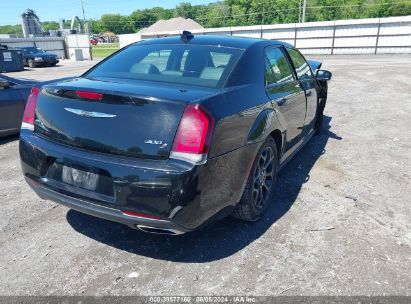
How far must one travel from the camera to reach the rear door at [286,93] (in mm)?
3586

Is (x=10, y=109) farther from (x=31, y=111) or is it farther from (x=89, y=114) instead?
(x=89, y=114)

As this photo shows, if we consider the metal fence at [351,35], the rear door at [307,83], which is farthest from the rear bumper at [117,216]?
the metal fence at [351,35]

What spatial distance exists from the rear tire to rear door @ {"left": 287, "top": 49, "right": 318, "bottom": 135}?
4.60ft

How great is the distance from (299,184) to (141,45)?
2439mm

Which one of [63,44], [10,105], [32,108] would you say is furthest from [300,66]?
[63,44]

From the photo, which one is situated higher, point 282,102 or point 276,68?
point 276,68

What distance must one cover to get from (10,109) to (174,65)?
3.94 metres

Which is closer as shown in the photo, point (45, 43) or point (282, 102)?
point (282, 102)

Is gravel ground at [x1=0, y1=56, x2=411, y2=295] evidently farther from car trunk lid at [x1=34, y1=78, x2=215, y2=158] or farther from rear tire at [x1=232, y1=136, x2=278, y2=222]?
car trunk lid at [x1=34, y1=78, x2=215, y2=158]

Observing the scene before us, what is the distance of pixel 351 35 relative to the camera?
93.7 ft

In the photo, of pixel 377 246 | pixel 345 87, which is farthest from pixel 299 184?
pixel 345 87

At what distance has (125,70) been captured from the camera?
3.38 meters

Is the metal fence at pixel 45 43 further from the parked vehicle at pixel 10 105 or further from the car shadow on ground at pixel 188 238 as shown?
the car shadow on ground at pixel 188 238

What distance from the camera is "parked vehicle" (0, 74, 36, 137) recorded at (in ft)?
19.4
